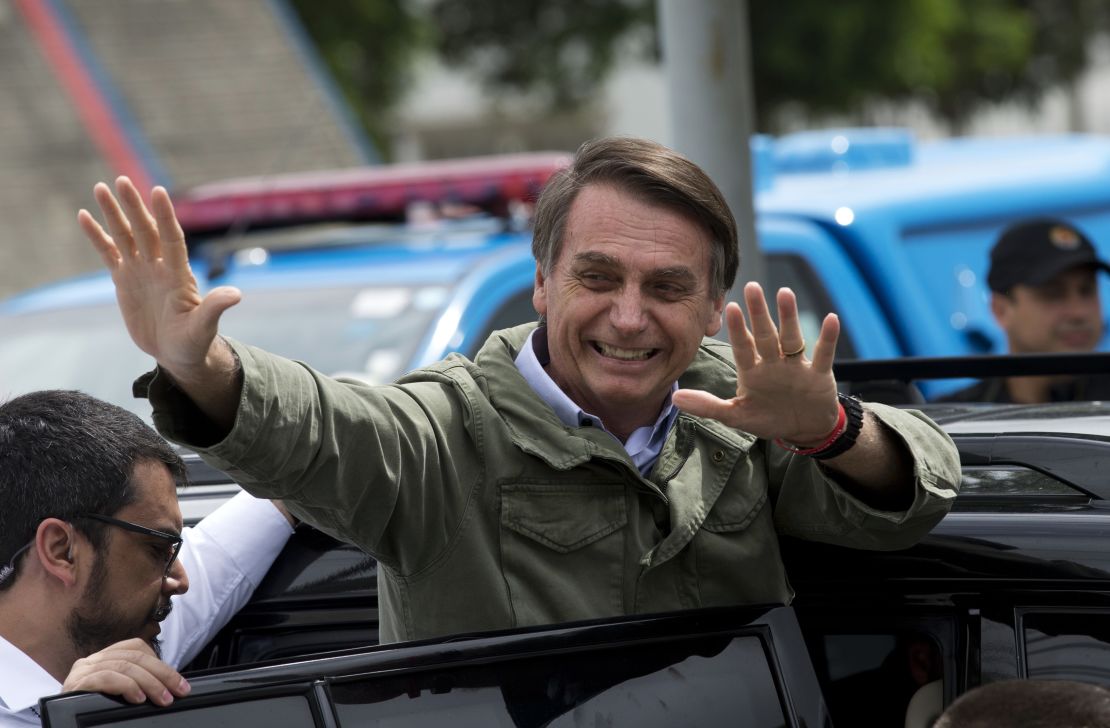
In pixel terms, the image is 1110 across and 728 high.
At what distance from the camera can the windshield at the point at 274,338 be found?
450 cm

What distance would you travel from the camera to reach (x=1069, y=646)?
2.03 meters

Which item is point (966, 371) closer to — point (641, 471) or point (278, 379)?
point (641, 471)

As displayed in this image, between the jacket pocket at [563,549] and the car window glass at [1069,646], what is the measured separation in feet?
1.82

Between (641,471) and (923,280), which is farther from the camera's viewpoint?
(923,280)

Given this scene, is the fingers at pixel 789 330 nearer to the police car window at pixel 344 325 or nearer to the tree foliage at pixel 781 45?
the police car window at pixel 344 325

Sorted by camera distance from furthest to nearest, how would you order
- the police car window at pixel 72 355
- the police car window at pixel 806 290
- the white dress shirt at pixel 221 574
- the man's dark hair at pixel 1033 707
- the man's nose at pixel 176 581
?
the police car window at pixel 806 290 < the police car window at pixel 72 355 < the white dress shirt at pixel 221 574 < the man's nose at pixel 176 581 < the man's dark hair at pixel 1033 707

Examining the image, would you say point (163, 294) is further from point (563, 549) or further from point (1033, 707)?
point (1033, 707)

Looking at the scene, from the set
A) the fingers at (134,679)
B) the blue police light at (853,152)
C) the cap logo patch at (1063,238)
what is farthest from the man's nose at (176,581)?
the blue police light at (853,152)

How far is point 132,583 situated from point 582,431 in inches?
28.1

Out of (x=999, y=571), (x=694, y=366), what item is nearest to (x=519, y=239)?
(x=694, y=366)

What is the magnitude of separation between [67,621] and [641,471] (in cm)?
87

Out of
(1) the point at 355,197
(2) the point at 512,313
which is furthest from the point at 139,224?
(1) the point at 355,197

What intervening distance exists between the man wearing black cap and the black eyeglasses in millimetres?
3040

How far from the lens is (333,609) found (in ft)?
7.76
